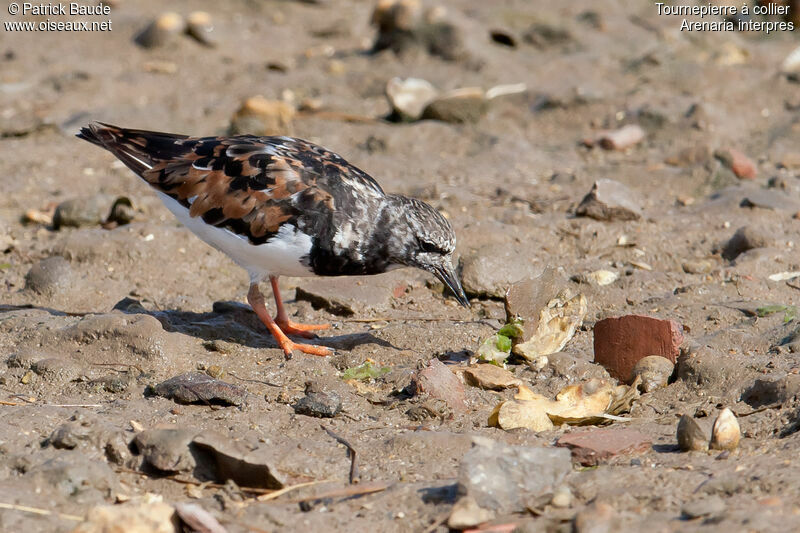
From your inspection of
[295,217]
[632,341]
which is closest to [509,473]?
[632,341]

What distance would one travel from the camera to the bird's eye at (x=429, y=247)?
5629 mm

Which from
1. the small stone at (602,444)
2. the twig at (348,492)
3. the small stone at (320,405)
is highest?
the small stone at (602,444)

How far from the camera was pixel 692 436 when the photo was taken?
13.5ft

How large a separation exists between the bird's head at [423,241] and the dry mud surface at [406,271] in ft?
1.19

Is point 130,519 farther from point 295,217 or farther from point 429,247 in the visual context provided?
point 429,247

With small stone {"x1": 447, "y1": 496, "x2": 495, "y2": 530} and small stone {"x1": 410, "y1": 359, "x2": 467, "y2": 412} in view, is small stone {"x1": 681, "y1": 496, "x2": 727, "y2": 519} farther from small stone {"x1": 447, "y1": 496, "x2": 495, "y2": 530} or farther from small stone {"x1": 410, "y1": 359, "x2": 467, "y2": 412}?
small stone {"x1": 410, "y1": 359, "x2": 467, "y2": 412}

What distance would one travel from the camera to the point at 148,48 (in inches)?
451

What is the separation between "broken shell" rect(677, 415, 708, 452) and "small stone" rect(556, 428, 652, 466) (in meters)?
0.17

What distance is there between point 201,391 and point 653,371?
2.32m

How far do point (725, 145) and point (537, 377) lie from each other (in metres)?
4.60

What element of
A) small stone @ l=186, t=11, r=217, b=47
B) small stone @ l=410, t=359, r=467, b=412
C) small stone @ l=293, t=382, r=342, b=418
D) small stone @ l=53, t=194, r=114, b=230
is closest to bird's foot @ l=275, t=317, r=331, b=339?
small stone @ l=293, t=382, r=342, b=418

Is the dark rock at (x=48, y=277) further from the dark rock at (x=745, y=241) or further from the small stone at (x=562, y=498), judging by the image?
the dark rock at (x=745, y=241)

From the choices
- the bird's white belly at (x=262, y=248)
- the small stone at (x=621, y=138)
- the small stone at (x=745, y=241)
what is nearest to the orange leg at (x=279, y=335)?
the bird's white belly at (x=262, y=248)

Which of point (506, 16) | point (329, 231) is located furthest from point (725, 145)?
point (329, 231)
